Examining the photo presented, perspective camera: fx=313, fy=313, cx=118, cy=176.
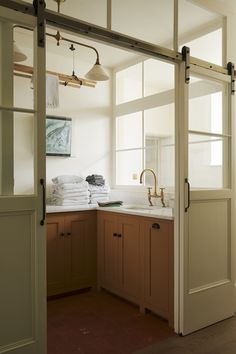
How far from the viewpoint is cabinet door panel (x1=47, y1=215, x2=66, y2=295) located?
3131 mm

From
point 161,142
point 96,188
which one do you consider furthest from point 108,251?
point 161,142

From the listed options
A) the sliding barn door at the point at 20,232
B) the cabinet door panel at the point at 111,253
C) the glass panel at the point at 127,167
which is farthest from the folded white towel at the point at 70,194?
the sliding barn door at the point at 20,232

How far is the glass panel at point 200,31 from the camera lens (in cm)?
271

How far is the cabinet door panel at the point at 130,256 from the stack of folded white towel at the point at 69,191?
65 centimetres

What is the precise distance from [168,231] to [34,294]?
1.22 m

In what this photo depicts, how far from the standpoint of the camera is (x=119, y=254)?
3.18 metres

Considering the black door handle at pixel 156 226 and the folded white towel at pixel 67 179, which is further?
the folded white towel at pixel 67 179

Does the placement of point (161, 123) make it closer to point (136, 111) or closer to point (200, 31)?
point (136, 111)

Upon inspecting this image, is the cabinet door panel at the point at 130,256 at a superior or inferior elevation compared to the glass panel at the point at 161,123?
inferior

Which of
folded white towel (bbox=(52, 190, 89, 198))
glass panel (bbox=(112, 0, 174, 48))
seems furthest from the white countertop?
glass panel (bbox=(112, 0, 174, 48))

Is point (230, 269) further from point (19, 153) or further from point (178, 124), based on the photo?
point (19, 153)

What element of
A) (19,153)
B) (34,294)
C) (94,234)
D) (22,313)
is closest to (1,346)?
(22,313)

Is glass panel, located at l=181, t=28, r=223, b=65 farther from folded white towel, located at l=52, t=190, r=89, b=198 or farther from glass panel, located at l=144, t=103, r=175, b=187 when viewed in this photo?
folded white towel, located at l=52, t=190, r=89, b=198

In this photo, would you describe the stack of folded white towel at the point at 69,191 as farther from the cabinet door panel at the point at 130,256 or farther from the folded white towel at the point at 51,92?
the folded white towel at the point at 51,92
